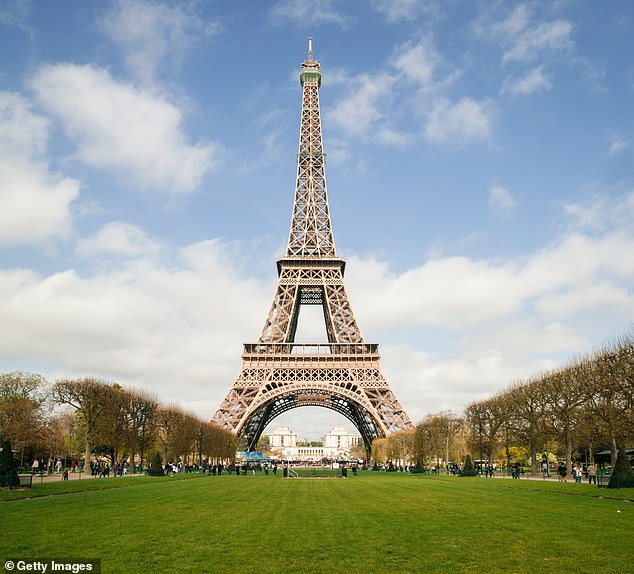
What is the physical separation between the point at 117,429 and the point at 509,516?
163ft

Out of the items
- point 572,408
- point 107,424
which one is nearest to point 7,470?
point 107,424

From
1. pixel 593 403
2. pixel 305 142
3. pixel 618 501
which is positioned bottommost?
pixel 618 501

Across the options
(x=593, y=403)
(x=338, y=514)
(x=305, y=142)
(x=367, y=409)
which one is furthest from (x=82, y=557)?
(x=305, y=142)

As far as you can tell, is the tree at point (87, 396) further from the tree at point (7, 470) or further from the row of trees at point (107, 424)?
the tree at point (7, 470)

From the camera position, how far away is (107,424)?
200ft

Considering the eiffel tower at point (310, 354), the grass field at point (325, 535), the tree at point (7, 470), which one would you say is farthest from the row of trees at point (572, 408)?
the tree at point (7, 470)

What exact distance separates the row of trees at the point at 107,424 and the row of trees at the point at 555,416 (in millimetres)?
22809

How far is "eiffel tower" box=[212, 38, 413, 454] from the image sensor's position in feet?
228

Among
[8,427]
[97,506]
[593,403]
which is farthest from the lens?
[8,427]

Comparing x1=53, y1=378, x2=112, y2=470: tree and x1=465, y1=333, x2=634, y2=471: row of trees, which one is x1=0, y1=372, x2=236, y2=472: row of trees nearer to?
x1=53, y1=378, x2=112, y2=470: tree

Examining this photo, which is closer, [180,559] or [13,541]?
[180,559]

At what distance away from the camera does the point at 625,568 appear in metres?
10.8

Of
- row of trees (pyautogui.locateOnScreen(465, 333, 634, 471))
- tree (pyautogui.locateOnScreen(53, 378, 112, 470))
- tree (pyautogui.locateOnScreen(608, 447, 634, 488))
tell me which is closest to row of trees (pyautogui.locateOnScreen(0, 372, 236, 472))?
tree (pyautogui.locateOnScreen(53, 378, 112, 470))

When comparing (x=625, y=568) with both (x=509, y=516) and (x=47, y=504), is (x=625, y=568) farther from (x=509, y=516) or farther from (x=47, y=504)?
(x=47, y=504)
